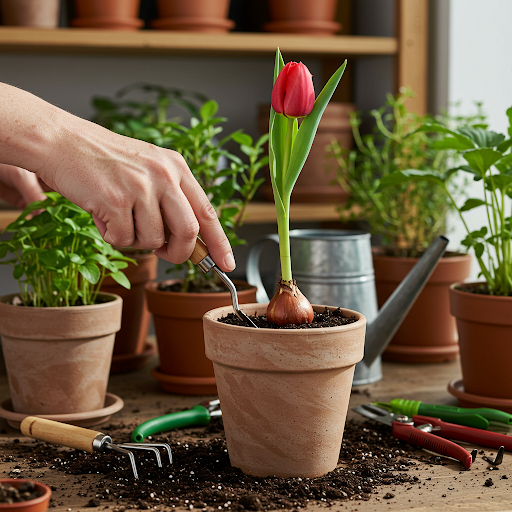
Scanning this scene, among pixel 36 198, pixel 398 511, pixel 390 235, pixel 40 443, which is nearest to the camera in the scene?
pixel 398 511

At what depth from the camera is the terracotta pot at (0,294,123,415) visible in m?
0.96

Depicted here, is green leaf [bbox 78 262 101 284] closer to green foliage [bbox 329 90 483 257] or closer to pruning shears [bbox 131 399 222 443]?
pruning shears [bbox 131 399 222 443]

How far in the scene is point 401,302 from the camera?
1.13 meters

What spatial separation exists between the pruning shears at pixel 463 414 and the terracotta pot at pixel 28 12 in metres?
1.29

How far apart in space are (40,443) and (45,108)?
47cm

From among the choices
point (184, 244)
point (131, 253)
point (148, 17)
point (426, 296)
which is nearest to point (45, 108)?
point (184, 244)

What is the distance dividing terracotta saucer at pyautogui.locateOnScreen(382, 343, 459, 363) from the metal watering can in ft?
0.50

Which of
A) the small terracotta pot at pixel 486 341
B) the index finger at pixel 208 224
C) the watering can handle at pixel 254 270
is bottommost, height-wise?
the small terracotta pot at pixel 486 341

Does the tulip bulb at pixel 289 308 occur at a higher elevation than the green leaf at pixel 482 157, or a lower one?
lower

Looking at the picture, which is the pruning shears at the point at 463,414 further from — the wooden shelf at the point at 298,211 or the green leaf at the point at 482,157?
the wooden shelf at the point at 298,211

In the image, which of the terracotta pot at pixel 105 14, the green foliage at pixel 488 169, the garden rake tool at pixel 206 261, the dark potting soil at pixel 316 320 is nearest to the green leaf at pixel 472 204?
the green foliage at pixel 488 169

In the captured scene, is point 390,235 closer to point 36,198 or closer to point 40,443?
point 36,198

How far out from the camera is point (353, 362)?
0.78m

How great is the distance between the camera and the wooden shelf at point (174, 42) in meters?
1.60
